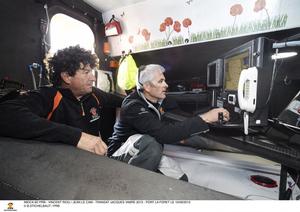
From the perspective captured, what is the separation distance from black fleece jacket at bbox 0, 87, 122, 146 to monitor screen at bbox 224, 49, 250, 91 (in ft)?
3.46

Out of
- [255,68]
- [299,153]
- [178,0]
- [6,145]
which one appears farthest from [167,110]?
[178,0]

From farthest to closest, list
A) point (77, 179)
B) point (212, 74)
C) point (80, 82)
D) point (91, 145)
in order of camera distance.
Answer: point (212, 74), point (80, 82), point (91, 145), point (77, 179)

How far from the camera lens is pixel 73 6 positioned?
2.16m

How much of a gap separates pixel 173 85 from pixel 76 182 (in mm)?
2165

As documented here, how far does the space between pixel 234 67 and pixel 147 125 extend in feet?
2.59

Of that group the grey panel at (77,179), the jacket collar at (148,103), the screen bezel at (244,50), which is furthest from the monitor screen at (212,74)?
the grey panel at (77,179)

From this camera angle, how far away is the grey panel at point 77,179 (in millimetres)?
459

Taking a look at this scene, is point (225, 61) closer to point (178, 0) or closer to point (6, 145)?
point (178, 0)

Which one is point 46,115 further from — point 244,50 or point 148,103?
point 244,50

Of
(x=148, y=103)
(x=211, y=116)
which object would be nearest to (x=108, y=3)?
(x=148, y=103)

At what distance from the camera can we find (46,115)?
1.09m

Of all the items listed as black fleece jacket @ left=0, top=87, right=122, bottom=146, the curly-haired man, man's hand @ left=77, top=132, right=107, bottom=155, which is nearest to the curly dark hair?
the curly-haired man

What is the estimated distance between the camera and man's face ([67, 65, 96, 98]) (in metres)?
1.25

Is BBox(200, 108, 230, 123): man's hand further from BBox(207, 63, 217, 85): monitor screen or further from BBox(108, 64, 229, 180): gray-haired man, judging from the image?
BBox(207, 63, 217, 85): monitor screen
